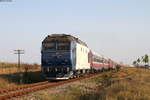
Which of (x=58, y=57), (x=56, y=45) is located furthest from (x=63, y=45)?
(x=58, y=57)

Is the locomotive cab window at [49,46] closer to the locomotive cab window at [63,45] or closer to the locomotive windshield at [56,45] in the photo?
the locomotive windshield at [56,45]

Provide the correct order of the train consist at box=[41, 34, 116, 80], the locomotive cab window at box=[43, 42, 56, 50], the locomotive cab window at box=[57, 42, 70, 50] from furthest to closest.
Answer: the locomotive cab window at box=[43, 42, 56, 50] → the locomotive cab window at box=[57, 42, 70, 50] → the train consist at box=[41, 34, 116, 80]

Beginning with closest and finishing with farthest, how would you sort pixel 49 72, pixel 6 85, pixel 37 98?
pixel 37 98
pixel 6 85
pixel 49 72

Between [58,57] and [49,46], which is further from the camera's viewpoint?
[49,46]

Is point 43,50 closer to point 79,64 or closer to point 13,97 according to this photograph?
point 79,64

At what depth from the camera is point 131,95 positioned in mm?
14414

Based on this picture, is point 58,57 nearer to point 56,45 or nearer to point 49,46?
point 56,45

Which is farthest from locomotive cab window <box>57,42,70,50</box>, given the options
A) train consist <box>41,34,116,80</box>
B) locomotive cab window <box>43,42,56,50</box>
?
locomotive cab window <box>43,42,56,50</box>

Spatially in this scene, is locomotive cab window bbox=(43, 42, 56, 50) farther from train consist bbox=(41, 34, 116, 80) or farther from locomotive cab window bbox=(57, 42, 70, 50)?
locomotive cab window bbox=(57, 42, 70, 50)

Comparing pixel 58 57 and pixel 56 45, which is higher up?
pixel 56 45

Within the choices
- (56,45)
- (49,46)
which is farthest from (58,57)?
(49,46)

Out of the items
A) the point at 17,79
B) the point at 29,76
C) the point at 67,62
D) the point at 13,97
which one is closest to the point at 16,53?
the point at 29,76

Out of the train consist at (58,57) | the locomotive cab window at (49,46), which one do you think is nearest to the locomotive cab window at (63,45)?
the train consist at (58,57)

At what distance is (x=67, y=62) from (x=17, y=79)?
16.7 feet
